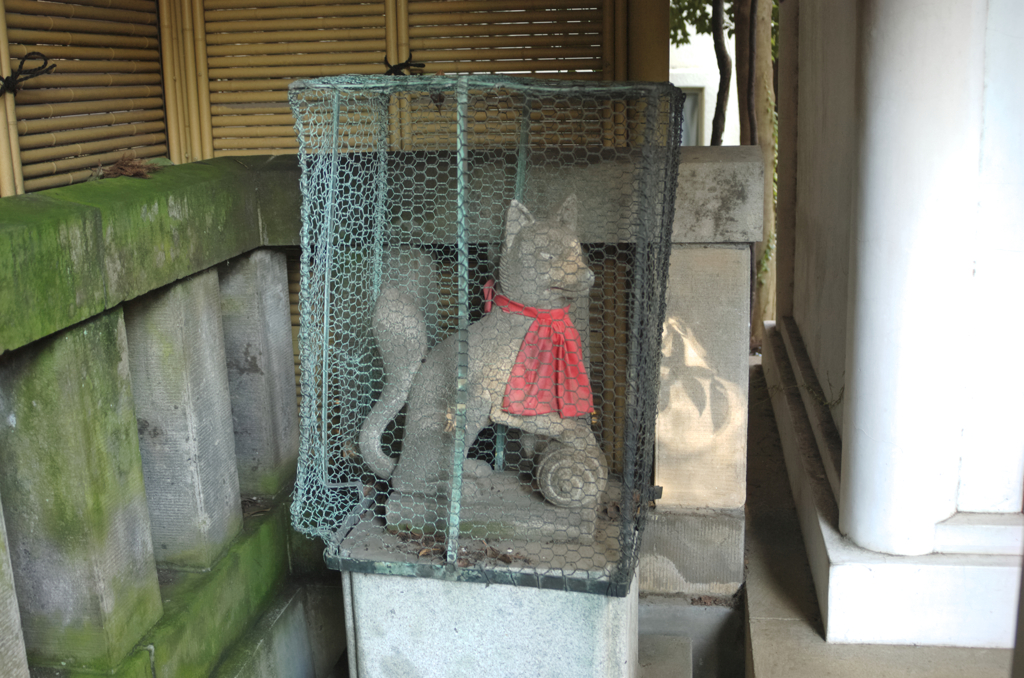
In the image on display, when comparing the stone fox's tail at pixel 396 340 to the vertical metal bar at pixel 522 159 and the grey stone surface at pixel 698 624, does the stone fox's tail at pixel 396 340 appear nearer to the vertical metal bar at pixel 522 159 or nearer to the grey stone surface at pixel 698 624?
the vertical metal bar at pixel 522 159

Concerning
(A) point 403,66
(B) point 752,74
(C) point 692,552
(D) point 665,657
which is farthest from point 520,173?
(B) point 752,74

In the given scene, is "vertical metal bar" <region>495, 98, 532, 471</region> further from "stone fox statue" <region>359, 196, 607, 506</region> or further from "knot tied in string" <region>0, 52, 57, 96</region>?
"knot tied in string" <region>0, 52, 57, 96</region>

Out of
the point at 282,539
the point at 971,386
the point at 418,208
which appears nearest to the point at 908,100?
the point at 971,386

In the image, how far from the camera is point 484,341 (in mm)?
3531

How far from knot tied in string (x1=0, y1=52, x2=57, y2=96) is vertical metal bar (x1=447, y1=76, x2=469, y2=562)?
1.84m

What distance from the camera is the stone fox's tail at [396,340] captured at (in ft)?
12.0

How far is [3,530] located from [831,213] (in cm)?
451

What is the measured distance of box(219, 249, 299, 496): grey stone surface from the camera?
165 inches

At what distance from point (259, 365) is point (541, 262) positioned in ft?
5.23

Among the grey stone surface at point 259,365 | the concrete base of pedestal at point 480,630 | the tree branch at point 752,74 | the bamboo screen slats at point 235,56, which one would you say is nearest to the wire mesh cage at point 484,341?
the concrete base of pedestal at point 480,630

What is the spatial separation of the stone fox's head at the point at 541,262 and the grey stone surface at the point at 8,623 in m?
1.83

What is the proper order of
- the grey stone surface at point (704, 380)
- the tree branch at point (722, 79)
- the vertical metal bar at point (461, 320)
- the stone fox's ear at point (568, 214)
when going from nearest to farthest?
the vertical metal bar at point (461, 320)
the stone fox's ear at point (568, 214)
the grey stone surface at point (704, 380)
the tree branch at point (722, 79)

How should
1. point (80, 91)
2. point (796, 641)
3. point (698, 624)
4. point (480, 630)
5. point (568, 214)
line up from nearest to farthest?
1. point (568, 214)
2. point (480, 630)
3. point (796, 641)
4. point (80, 91)
5. point (698, 624)

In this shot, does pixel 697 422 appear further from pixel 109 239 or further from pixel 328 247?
pixel 109 239
